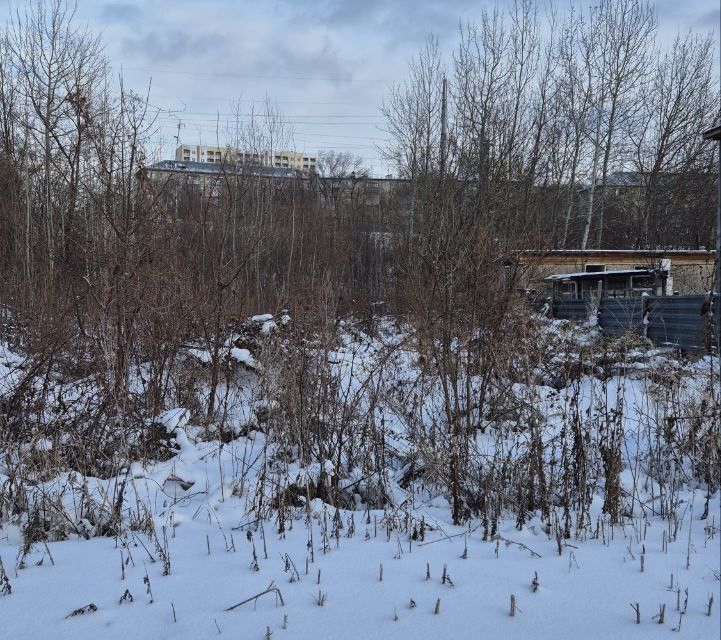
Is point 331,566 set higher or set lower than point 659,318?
lower

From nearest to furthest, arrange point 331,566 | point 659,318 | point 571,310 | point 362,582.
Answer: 1. point 362,582
2. point 331,566
3. point 659,318
4. point 571,310

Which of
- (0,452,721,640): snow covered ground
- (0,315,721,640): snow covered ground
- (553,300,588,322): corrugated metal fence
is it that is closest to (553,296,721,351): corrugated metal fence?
(553,300,588,322): corrugated metal fence

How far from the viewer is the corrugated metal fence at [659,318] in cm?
1041

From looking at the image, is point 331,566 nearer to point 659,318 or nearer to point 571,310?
point 659,318

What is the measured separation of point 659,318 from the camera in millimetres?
11688

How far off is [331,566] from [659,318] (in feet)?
34.6

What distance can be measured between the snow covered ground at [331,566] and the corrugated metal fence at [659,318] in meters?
6.80

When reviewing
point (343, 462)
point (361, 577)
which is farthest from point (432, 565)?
point (343, 462)

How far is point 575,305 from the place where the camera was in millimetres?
14891

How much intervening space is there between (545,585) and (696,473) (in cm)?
240

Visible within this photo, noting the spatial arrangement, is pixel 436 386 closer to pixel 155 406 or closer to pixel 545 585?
pixel 155 406

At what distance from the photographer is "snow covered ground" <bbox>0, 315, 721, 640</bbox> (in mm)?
2506

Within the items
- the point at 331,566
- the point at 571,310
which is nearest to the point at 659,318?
the point at 571,310

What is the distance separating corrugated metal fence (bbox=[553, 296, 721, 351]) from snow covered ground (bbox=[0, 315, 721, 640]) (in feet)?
22.3
